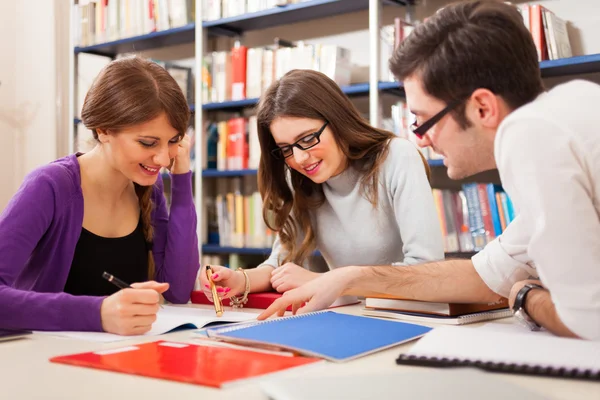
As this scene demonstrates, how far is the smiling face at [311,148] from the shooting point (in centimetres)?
177

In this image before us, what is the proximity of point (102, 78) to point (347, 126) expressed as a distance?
69 centimetres

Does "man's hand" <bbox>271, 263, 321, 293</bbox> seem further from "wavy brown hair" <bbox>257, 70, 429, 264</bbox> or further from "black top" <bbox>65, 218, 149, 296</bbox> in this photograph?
"black top" <bbox>65, 218, 149, 296</bbox>

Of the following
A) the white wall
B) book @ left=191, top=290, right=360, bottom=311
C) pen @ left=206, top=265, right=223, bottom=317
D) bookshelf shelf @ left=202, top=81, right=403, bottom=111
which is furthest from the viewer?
the white wall

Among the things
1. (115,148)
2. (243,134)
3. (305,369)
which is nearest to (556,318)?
(305,369)

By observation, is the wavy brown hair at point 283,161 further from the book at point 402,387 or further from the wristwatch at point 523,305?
the book at point 402,387

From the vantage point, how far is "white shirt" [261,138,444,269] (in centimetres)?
168

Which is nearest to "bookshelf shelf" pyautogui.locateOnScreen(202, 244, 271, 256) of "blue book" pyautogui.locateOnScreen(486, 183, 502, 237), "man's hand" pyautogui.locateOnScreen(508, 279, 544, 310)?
"blue book" pyautogui.locateOnScreen(486, 183, 502, 237)

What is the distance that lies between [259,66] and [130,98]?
183cm

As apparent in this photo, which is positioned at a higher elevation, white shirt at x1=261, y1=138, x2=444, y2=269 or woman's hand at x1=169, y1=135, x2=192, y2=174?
woman's hand at x1=169, y1=135, x2=192, y2=174

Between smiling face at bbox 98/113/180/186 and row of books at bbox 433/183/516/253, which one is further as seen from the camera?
row of books at bbox 433/183/516/253

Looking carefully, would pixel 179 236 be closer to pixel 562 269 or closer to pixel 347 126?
pixel 347 126

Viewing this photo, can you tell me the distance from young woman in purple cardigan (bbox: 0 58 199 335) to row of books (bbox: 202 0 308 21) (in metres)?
1.65

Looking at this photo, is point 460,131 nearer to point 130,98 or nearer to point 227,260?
point 130,98

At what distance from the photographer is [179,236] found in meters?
1.78
